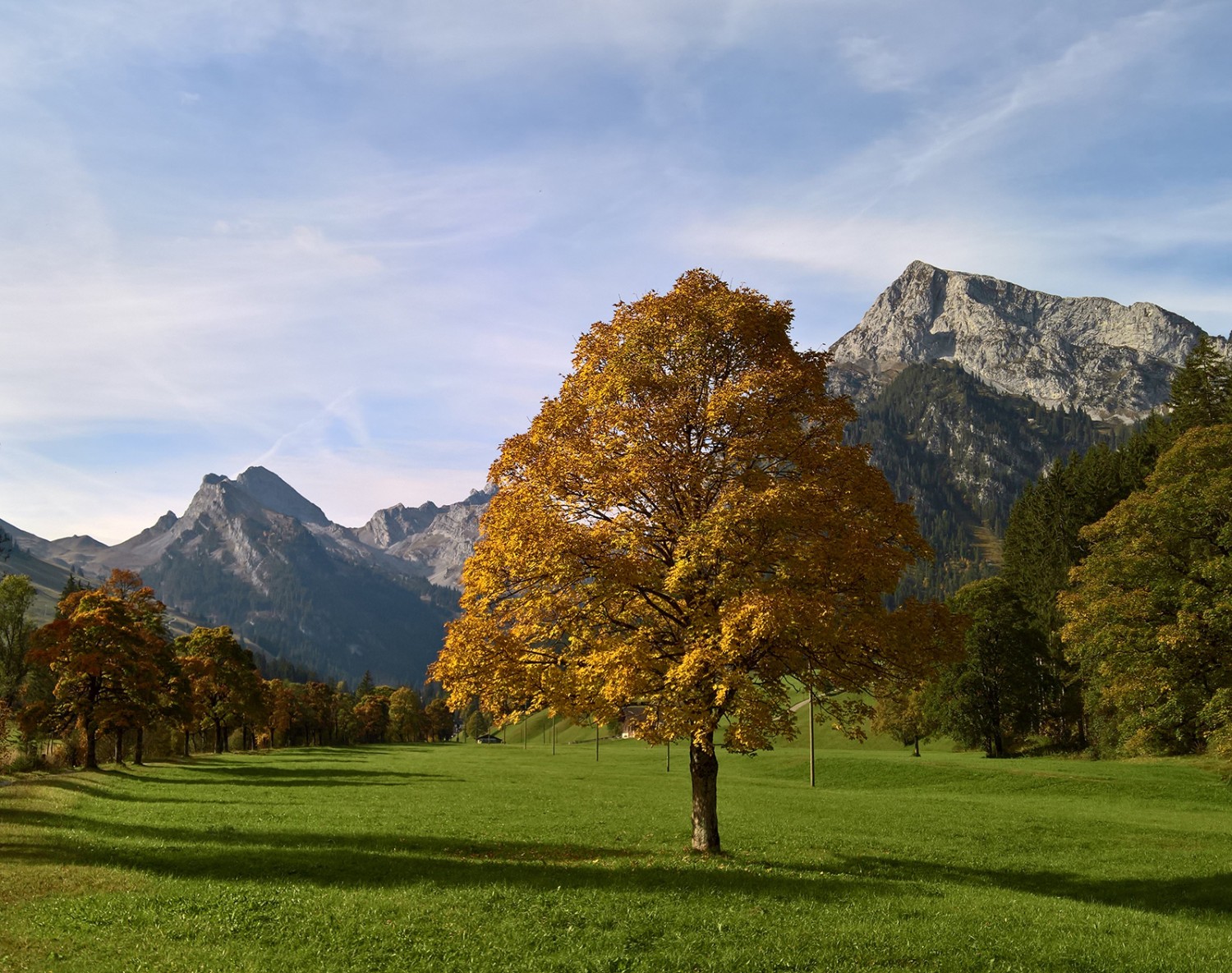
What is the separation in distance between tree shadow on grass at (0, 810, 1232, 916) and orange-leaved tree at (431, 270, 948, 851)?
3800 millimetres

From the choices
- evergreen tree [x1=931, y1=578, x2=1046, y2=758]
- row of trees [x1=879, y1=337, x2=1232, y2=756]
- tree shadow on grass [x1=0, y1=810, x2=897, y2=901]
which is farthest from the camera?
evergreen tree [x1=931, y1=578, x2=1046, y2=758]

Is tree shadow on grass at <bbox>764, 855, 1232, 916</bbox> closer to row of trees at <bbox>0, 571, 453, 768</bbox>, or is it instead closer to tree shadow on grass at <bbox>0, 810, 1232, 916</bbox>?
tree shadow on grass at <bbox>0, 810, 1232, 916</bbox>

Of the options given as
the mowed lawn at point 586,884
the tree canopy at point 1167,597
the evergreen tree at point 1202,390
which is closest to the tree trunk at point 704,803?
the mowed lawn at point 586,884

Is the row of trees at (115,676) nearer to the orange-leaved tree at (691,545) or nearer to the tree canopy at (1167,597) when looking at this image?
the orange-leaved tree at (691,545)

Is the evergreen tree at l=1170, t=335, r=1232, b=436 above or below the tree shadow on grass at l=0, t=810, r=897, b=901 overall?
above

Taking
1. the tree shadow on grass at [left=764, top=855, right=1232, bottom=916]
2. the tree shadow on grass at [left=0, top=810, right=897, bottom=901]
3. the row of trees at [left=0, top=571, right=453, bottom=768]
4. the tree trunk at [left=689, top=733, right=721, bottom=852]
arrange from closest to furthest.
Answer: the tree shadow on grass at [left=0, top=810, right=897, bottom=901] → the tree shadow on grass at [left=764, top=855, right=1232, bottom=916] → the tree trunk at [left=689, top=733, right=721, bottom=852] → the row of trees at [left=0, top=571, right=453, bottom=768]

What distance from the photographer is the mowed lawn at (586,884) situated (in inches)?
616

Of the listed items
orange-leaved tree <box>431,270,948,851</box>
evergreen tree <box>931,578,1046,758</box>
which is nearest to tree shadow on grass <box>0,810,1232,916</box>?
orange-leaved tree <box>431,270,948,851</box>

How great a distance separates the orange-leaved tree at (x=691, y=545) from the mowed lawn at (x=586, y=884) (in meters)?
4.59

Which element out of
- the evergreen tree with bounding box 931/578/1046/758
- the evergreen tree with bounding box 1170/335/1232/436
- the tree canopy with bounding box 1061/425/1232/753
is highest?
the evergreen tree with bounding box 1170/335/1232/436

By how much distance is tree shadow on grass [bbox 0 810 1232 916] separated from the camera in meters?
21.6

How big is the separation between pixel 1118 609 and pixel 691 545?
26.5 m

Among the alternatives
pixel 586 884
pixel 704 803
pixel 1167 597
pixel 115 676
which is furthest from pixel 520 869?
pixel 115 676

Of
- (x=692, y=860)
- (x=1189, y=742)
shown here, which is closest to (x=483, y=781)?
(x=692, y=860)
